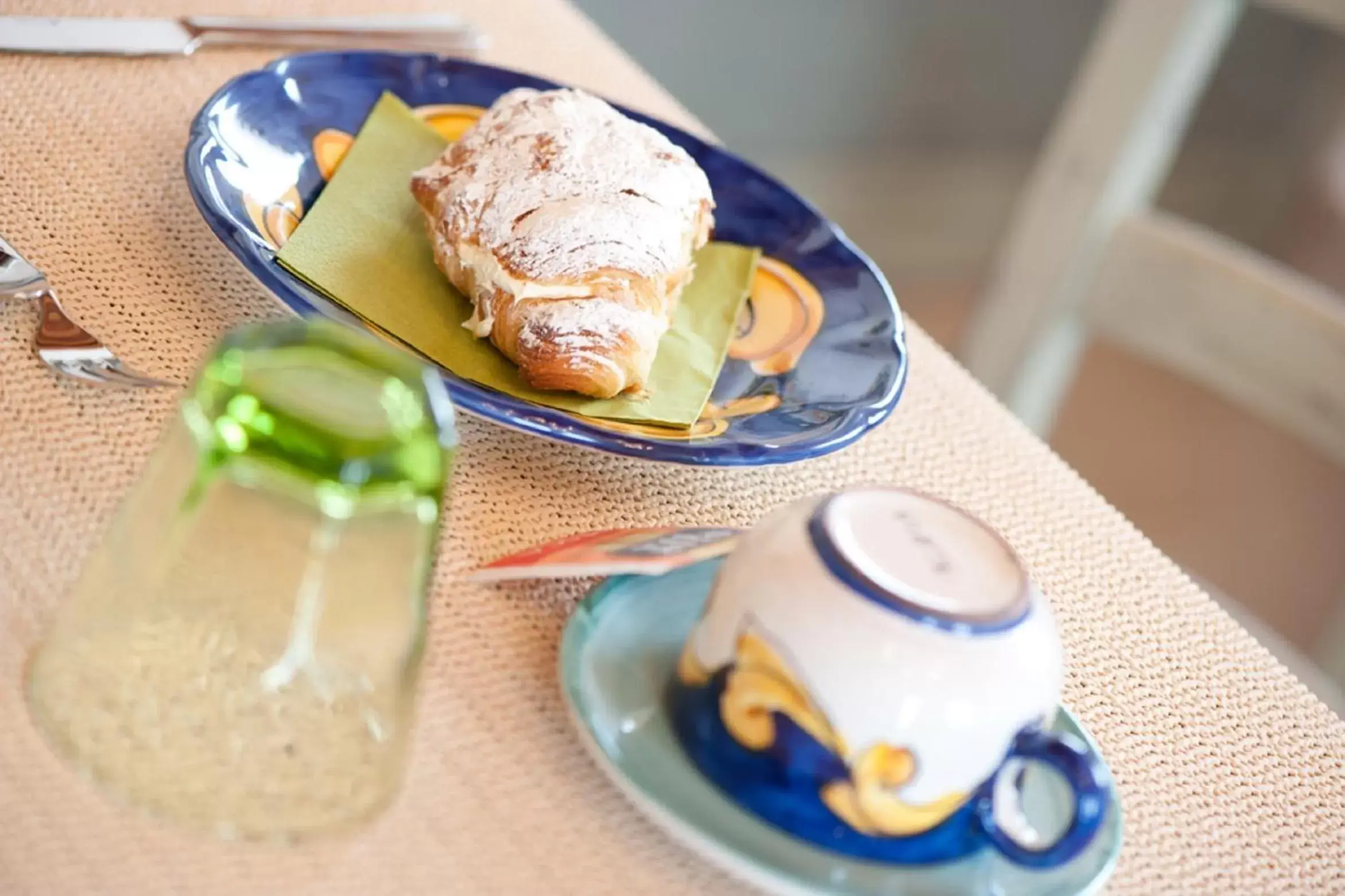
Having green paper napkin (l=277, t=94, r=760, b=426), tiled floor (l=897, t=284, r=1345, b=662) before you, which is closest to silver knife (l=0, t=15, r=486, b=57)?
green paper napkin (l=277, t=94, r=760, b=426)

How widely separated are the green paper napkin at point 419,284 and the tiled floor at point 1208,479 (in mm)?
1452

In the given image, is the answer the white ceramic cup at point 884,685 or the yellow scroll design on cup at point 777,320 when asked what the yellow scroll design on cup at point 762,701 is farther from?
the yellow scroll design on cup at point 777,320

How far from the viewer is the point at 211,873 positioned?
0.35 meters

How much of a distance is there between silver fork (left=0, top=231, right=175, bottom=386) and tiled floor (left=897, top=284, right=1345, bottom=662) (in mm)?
1695

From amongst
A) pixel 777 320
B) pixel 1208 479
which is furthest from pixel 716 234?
pixel 1208 479

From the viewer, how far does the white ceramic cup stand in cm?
36

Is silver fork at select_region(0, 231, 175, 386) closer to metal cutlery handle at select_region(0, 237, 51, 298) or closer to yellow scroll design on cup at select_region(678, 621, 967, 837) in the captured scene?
metal cutlery handle at select_region(0, 237, 51, 298)

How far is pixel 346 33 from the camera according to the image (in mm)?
792

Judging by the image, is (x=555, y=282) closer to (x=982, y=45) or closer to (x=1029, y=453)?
(x=1029, y=453)

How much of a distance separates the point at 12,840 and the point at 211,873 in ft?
0.17

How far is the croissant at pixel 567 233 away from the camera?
58cm

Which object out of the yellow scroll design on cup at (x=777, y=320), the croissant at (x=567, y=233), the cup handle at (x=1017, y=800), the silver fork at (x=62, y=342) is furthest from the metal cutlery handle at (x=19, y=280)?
the cup handle at (x=1017, y=800)

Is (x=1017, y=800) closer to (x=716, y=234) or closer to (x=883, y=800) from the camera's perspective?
(x=883, y=800)

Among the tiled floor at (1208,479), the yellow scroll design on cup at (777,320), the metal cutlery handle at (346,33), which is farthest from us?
the tiled floor at (1208,479)
